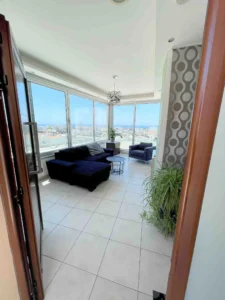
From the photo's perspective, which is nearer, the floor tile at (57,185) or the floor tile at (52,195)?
the floor tile at (52,195)

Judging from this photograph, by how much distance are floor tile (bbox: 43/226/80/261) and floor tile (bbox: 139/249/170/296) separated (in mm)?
886

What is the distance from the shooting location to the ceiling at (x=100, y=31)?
4.78 feet

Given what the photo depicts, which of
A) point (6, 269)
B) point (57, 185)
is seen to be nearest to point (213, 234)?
point (6, 269)

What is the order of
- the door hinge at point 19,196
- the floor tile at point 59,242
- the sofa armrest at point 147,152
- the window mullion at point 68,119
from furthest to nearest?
the sofa armrest at point 147,152 → the window mullion at point 68,119 → the floor tile at point 59,242 → the door hinge at point 19,196

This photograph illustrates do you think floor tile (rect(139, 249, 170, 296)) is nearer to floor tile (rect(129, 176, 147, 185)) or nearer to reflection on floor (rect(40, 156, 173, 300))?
reflection on floor (rect(40, 156, 173, 300))

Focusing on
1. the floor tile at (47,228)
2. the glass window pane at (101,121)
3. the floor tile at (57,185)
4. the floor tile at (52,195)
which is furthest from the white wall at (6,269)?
the glass window pane at (101,121)

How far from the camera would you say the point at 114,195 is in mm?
2852

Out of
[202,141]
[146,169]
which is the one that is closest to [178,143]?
[202,141]

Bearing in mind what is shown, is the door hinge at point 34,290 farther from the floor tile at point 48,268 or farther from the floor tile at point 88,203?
the floor tile at point 88,203

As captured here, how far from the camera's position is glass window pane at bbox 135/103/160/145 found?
19.9 feet

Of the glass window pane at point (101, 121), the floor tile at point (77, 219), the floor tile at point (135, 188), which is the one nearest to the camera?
the floor tile at point (77, 219)

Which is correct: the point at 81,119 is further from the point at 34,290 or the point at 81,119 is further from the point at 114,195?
the point at 34,290

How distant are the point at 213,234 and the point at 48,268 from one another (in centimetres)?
166

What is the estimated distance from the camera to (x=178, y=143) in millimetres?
2039
